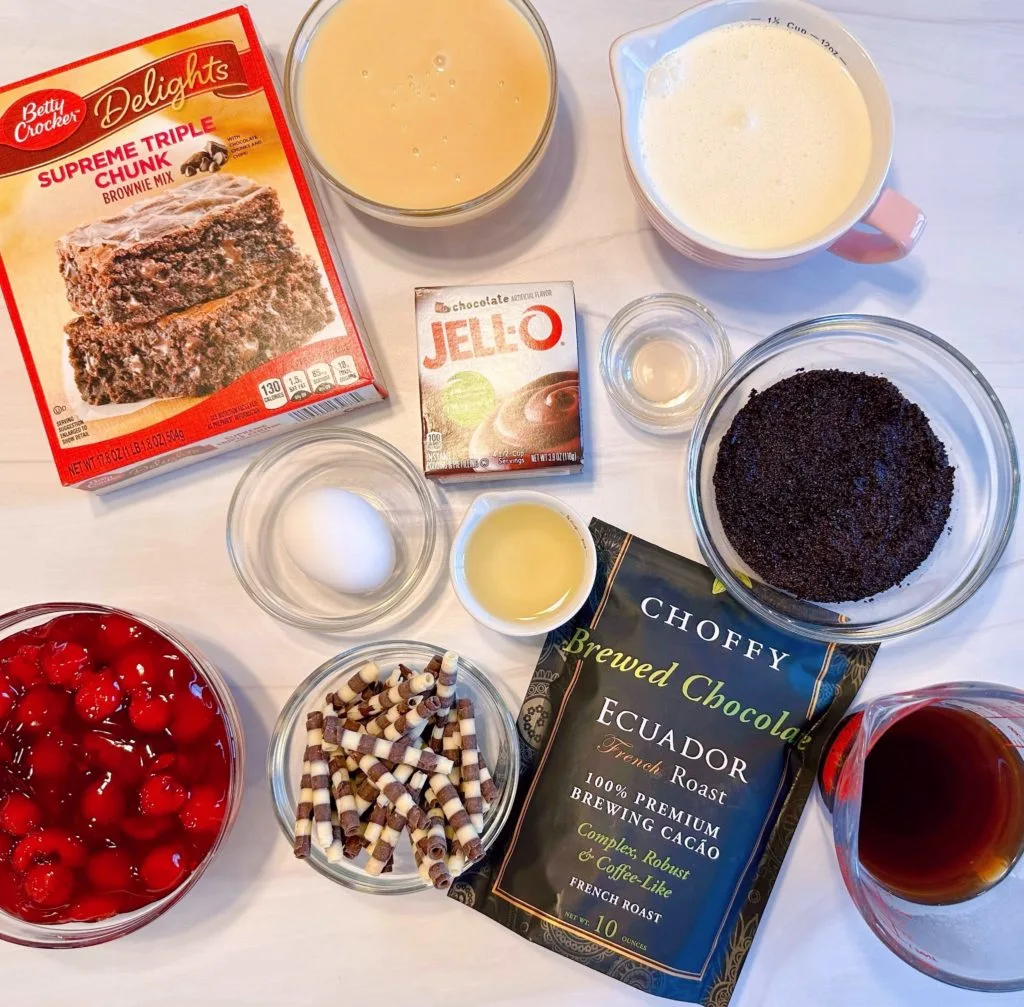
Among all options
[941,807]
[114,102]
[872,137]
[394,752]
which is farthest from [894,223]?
[114,102]

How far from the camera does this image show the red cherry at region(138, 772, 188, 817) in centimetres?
74

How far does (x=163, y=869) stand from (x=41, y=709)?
0.63 ft

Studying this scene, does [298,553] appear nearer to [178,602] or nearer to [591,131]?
[178,602]

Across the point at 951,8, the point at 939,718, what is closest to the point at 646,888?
the point at 939,718

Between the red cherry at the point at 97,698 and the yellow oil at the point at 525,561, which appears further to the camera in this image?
the yellow oil at the point at 525,561

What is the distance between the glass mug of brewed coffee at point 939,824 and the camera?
2.34ft

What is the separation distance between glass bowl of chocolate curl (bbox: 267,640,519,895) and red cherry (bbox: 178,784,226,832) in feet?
0.25

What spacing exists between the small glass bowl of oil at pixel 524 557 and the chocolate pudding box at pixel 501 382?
5 centimetres

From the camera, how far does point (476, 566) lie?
2.85 ft

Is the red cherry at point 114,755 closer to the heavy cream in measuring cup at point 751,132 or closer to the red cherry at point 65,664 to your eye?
the red cherry at point 65,664

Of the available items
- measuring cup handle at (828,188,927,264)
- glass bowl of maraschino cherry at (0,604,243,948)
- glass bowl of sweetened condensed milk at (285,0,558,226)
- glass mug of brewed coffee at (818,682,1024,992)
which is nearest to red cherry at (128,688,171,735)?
glass bowl of maraschino cherry at (0,604,243,948)

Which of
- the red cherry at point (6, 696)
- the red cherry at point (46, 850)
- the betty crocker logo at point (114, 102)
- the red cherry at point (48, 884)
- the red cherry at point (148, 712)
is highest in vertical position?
the betty crocker logo at point (114, 102)

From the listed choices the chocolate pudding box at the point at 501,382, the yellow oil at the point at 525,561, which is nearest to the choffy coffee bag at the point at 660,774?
the yellow oil at the point at 525,561

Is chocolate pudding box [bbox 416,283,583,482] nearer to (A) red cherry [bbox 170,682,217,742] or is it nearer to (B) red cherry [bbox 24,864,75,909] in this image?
(A) red cherry [bbox 170,682,217,742]
